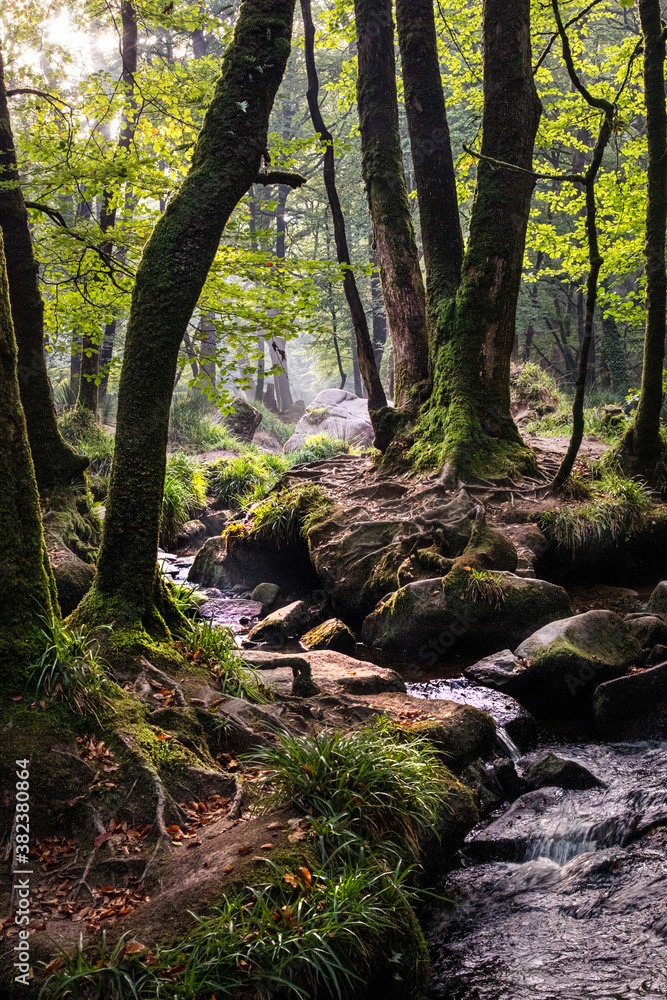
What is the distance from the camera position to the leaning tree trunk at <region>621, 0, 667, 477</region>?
8.61 m

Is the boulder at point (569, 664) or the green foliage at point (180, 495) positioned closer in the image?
the boulder at point (569, 664)

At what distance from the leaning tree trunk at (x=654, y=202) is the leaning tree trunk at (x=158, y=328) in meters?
6.23

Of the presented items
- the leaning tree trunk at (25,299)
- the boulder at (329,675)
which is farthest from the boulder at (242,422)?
the boulder at (329,675)

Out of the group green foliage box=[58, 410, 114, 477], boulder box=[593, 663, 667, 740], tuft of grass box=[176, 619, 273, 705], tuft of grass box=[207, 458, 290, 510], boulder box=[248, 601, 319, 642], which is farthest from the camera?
tuft of grass box=[207, 458, 290, 510]

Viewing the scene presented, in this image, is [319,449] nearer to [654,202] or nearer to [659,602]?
[654,202]

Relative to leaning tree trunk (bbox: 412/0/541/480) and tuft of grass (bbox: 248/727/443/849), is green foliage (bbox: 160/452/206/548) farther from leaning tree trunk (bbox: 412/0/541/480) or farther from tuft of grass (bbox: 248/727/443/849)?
tuft of grass (bbox: 248/727/443/849)

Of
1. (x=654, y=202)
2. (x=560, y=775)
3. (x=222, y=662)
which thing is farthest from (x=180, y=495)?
(x=560, y=775)

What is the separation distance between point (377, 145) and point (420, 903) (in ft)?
34.6

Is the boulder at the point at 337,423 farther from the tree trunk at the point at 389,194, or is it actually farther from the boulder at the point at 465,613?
the boulder at the point at 465,613

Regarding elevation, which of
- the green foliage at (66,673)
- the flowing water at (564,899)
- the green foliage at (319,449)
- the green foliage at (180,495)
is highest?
the green foliage at (319,449)

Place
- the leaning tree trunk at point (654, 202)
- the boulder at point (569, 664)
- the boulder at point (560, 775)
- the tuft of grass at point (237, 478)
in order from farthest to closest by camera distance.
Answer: the tuft of grass at point (237, 478), the leaning tree trunk at point (654, 202), the boulder at point (569, 664), the boulder at point (560, 775)

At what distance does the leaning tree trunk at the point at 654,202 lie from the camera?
8609 millimetres

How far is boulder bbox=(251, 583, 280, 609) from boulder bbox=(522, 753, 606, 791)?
5332 mm

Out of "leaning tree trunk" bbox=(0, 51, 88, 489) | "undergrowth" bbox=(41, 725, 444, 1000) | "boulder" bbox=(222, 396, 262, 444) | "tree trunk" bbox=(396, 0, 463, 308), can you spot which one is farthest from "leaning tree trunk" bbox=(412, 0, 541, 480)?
"boulder" bbox=(222, 396, 262, 444)
